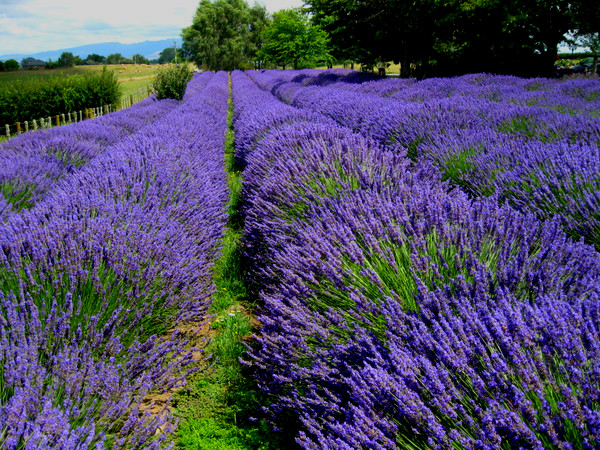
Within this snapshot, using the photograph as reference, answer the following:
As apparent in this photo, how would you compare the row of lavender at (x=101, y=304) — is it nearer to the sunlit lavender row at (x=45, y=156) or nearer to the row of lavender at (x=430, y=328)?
the row of lavender at (x=430, y=328)

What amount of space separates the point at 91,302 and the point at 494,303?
1729mm

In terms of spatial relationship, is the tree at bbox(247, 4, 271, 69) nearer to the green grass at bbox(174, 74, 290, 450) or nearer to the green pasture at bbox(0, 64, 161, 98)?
the green pasture at bbox(0, 64, 161, 98)

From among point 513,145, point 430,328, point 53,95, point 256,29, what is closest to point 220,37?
point 256,29

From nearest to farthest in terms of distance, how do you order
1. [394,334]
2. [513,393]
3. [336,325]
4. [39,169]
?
[513,393]
[394,334]
[336,325]
[39,169]

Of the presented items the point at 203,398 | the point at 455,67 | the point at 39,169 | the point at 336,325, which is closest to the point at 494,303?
the point at 336,325

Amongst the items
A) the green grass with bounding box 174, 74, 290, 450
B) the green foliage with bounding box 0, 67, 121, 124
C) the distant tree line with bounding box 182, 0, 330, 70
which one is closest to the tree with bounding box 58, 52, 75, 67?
the distant tree line with bounding box 182, 0, 330, 70

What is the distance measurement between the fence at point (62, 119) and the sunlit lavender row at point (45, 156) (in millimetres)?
4387

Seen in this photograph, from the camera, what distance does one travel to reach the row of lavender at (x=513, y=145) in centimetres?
281

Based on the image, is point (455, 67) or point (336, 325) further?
point (455, 67)

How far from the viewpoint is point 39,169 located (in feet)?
16.2

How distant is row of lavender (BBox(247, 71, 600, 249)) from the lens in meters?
2.81

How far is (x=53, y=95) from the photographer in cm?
1689

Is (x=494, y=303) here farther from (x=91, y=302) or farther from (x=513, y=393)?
(x=91, y=302)

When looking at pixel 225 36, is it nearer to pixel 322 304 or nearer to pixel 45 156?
pixel 45 156
